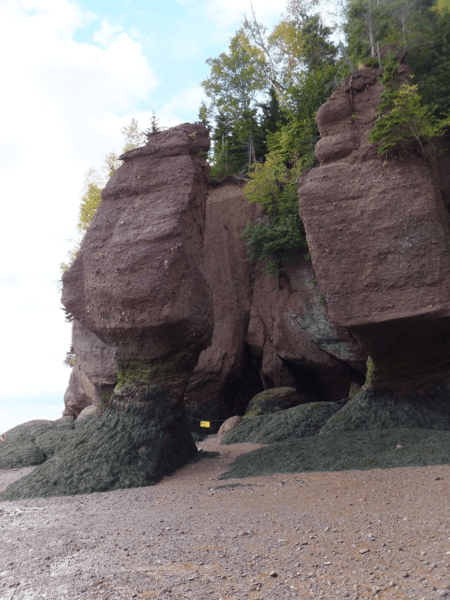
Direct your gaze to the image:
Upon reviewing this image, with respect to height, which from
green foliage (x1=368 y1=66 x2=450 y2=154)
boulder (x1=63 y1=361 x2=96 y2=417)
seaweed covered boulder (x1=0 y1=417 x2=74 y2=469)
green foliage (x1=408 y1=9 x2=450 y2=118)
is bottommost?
seaweed covered boulder (x1=0 y1=417 x2=74 y2=469)

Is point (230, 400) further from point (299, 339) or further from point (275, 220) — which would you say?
point (275, 220)

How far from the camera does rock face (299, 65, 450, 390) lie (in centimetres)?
1062

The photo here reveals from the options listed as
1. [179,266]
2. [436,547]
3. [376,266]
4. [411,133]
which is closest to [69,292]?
[179,266]

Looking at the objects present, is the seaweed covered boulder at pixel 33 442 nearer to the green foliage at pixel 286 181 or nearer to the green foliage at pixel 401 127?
the green foliage at pixel 286 181

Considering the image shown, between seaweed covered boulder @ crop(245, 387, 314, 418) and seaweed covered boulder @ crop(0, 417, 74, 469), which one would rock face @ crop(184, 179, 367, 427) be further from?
seaweed covered boulder @ crop(0, 417, 74, 469)

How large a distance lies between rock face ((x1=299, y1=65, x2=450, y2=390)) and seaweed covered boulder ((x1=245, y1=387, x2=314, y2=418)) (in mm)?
5188

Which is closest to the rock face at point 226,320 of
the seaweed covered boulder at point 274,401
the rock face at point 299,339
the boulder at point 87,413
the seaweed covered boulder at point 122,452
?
the rock face at point 299,339

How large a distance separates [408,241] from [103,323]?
253 inches

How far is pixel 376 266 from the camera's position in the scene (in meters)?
10.9

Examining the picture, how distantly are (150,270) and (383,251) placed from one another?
4.83 m

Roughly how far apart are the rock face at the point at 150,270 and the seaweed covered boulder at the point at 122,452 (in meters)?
0.43

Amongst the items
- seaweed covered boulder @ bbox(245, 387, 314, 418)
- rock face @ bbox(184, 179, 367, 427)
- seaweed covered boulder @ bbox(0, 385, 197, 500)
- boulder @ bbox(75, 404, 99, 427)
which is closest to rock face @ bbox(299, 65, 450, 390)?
seaweed covered boulder @ bbox(0, 385, 197, 500)

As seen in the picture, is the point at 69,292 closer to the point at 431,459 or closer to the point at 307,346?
the point at 431,459

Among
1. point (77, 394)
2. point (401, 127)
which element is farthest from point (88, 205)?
point (401, 127)
